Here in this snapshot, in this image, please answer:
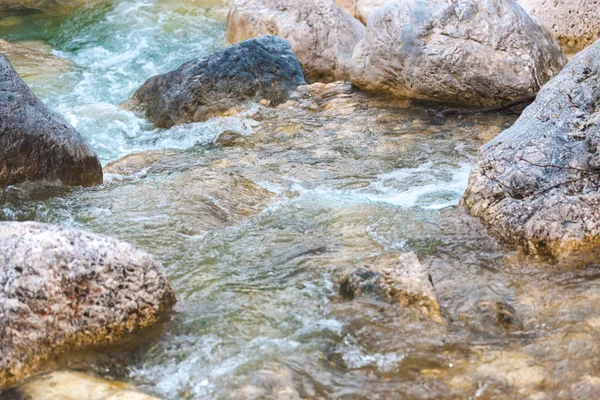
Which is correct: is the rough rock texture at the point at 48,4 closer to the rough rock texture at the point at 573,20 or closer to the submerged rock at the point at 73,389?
the rough rock texture at the point at 573,20

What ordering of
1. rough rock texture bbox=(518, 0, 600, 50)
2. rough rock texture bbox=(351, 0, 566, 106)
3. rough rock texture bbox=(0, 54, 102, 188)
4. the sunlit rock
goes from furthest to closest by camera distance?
the sunlit rock → rough rock texture bbox=(518, 0, 600, 50) → rough rock texture bbox=(351, 0, 566, 106) → rough rock texture bbox=(0, 54, 102, 188)

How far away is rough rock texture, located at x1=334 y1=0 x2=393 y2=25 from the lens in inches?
475

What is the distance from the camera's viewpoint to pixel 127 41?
476 inches

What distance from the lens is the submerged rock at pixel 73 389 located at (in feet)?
9.57

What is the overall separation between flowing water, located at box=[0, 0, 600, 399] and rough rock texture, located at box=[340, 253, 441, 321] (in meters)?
0.06

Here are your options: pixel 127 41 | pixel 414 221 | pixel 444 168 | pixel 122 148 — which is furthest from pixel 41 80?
pixel 414 221

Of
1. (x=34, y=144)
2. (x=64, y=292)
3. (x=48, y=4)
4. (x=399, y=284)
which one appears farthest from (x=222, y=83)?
(x=48, y=4)

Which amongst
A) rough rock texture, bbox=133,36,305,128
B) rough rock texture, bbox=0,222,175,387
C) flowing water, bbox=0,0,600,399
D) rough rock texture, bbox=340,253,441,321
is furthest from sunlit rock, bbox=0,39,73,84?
rough rock texture, bbox=340,253,441,321

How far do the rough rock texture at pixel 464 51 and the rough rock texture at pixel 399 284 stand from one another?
4.00 metres

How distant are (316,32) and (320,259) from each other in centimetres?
558

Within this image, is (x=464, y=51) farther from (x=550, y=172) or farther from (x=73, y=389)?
(x=73, y=389)

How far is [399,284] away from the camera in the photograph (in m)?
3.54

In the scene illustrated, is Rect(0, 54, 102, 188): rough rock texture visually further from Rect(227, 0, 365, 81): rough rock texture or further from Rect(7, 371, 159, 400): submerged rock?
Rect(227, 0, 365, 81): rough rock texture

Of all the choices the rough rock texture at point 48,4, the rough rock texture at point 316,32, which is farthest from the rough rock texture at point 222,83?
the rough rock texture at point 48,4
